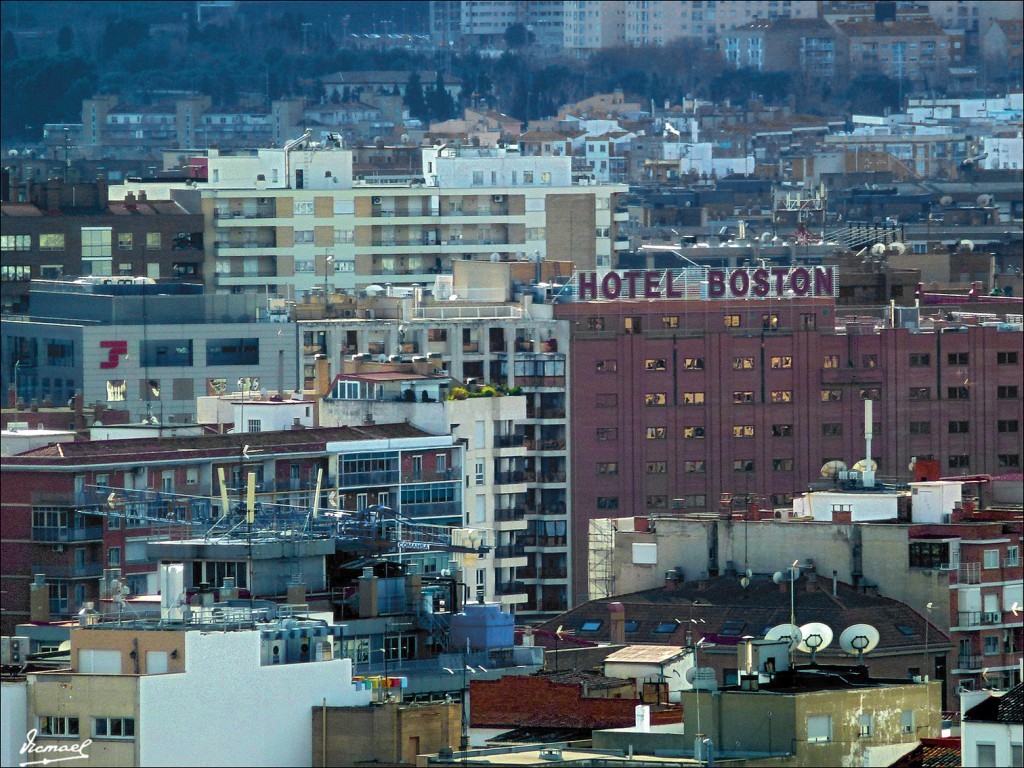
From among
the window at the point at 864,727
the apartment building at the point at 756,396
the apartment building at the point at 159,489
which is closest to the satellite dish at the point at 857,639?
the apartment building at the point at 159,489

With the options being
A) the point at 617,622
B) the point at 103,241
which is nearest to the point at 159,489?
the point at 617,622

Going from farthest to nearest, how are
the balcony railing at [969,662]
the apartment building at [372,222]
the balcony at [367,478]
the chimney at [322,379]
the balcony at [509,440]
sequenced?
1. the apartment building at [372,222]
2. the balcony at [509,440]
3. the chimney at [322,379]
4. the balcony at [367,478]
5. the balcony railing at [969,662]

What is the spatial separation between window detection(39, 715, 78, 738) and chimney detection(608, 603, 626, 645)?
23.0m

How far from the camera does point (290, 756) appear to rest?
120 feet

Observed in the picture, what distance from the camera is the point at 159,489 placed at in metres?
61.9

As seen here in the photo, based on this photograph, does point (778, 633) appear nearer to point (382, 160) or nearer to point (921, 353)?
point (921, 353)

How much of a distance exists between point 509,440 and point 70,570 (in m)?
22.1

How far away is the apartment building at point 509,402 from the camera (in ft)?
258

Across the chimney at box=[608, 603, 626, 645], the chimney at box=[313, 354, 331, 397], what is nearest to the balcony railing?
the chimney at box=[608, 603, 626, 645]

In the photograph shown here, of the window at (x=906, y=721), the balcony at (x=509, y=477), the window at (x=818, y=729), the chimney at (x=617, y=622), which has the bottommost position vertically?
the balcony at (x=509, y=477)

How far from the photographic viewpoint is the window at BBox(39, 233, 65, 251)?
11944cm

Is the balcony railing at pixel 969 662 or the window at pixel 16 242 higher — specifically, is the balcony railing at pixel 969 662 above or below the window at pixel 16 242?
below

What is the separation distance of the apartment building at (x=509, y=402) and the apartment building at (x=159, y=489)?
7892 mm

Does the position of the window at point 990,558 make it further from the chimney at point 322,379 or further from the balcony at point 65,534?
the chimney at point 322,379
